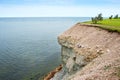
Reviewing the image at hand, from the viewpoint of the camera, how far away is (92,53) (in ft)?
81.6

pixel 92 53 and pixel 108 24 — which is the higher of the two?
pixel 108 24

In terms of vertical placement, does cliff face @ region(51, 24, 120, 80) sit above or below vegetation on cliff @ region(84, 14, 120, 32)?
below

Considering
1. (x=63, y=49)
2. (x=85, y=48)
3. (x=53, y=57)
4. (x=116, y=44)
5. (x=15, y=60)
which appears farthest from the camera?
(x=53, y=57)

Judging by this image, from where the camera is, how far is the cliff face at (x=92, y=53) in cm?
1798

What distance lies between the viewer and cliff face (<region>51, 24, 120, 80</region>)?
59.0 ft

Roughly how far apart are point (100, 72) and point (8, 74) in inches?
1343

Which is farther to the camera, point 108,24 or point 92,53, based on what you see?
point 108,24

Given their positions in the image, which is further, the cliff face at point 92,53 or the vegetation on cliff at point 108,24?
the vegetation on cliff at point 108,24

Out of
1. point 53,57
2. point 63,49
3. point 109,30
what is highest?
point 109,30

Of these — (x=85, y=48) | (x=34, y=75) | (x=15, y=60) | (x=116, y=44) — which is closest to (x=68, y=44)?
(x=85, y=48)

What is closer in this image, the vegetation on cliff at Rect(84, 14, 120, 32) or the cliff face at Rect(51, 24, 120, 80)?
the cliff face at Rect(51, 24, 120, 80)

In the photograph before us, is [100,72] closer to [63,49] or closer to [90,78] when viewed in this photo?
[90,78]

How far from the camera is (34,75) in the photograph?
47344 millimetres

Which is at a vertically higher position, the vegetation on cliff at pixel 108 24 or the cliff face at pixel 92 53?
the vegetation on cliff at pixel 108 24
